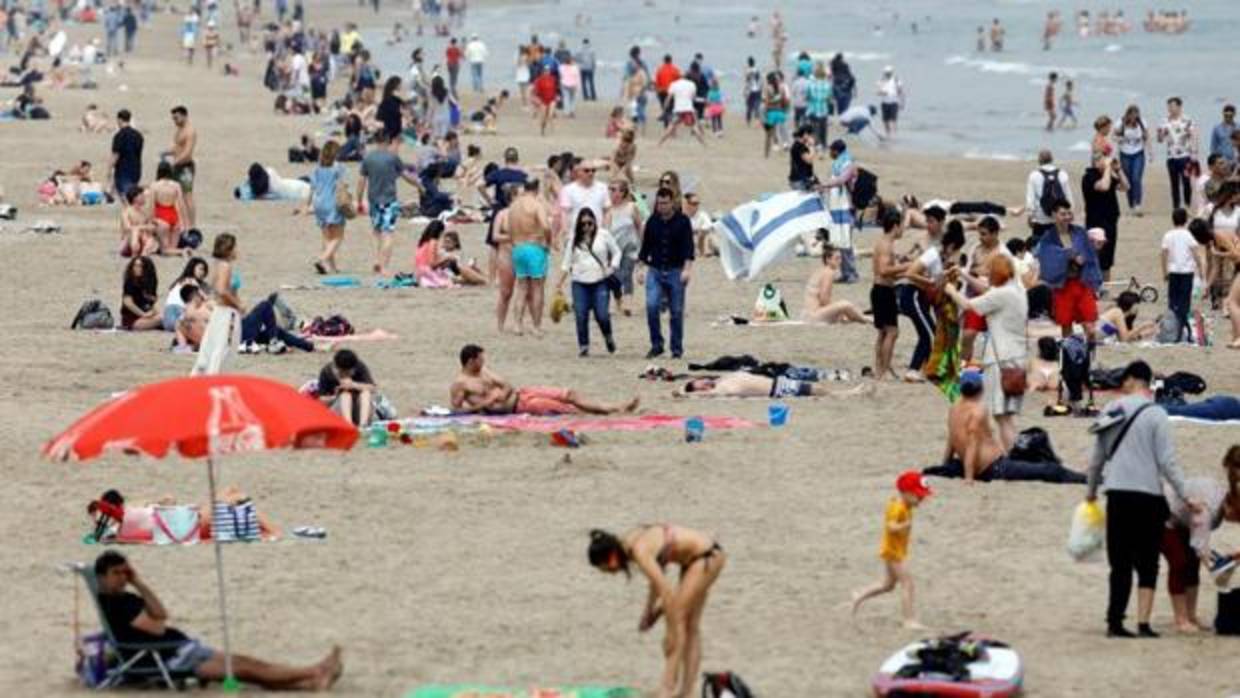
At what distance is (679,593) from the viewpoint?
39.5 feet

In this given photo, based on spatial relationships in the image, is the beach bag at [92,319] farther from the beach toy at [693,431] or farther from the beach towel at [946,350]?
the beach towel at [946,350]

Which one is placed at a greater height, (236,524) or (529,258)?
(529,258)

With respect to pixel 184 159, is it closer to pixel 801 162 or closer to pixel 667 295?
pixel 801 162

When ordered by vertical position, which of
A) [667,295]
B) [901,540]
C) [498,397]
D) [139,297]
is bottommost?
[498,397]

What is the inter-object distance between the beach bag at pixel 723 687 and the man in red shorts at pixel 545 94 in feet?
114

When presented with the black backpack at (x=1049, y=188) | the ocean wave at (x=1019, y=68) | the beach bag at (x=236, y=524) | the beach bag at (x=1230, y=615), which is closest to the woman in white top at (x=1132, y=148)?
the black backpack at (x=1049, y=188)

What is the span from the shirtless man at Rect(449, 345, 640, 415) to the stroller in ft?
9.45

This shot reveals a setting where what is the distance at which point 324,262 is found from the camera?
28.4m

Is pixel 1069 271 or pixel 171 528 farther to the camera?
pixel 1069 271

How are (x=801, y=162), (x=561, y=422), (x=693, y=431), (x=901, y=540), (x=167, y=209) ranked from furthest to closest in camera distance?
(x=801, y=162) < (x=167, y=209) < (x=561, y=422) < (x=693, y=431) < (x=901, y=540)

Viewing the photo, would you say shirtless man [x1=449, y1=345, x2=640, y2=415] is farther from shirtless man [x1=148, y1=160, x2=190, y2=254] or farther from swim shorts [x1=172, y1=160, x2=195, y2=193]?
swim shorts [x1=172, y1=160, x2=195, y2=193]

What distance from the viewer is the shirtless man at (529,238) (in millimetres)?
23359

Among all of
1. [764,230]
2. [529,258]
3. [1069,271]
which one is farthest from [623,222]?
[1069,271]

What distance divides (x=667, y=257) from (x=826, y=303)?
9.74ft
